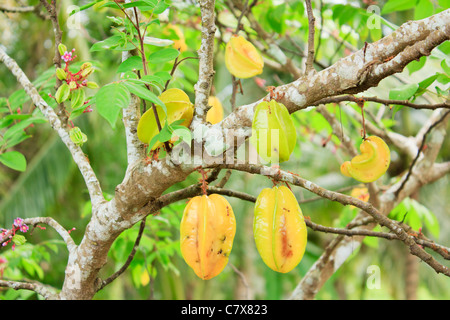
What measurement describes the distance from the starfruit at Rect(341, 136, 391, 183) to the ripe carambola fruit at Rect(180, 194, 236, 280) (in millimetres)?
555

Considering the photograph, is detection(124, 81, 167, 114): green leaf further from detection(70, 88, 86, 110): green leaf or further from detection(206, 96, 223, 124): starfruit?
detection(206, 96, 223, 124): starfruit

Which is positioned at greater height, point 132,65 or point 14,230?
point 132,65

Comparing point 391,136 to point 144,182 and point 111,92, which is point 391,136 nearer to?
point 144,182

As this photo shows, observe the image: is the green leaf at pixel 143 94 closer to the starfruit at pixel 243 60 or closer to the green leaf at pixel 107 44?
the green leaf at pixel 107 44

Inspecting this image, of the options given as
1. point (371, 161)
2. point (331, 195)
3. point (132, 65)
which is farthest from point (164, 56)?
point (371, 161)

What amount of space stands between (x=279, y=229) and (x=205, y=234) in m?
0.22

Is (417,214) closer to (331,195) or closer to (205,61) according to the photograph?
(331,195)

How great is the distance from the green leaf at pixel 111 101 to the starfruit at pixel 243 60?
0.68m

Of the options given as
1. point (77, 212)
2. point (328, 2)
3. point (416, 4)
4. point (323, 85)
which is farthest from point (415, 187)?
point (77, 212)

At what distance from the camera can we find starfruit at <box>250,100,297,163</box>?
1.16m

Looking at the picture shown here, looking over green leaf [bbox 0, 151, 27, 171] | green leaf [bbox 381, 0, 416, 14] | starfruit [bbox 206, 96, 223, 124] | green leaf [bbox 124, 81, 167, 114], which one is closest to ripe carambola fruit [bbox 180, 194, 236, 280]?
green leaf [bbox 124, 81, 167, 114]

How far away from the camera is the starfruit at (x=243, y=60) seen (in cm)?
164

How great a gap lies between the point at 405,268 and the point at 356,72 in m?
9.08

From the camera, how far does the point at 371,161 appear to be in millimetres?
1512
